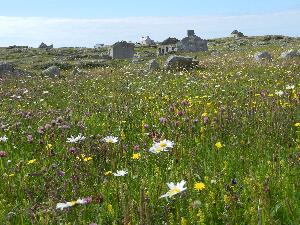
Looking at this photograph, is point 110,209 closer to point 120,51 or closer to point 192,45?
point 120,51

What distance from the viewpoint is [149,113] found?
32.3 ft

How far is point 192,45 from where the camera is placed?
57.5 m

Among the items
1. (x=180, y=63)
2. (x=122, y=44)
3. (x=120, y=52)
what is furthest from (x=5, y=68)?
(x=122, y=44)

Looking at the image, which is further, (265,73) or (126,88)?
(265,73)

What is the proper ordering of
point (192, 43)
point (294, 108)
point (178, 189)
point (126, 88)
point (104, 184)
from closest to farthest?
point (178, 189)
point (104, 184)
point (294, 108)
point (126, 88)
point (192, 43)

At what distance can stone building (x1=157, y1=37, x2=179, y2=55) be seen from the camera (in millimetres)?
61131

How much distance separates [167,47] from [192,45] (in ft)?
23.7

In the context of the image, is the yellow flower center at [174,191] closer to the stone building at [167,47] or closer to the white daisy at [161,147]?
the white daisy at [161,147]

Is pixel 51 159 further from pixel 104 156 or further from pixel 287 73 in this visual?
pixel 287 73

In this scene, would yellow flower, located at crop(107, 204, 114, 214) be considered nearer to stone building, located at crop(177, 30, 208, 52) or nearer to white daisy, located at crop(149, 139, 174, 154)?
white daisy, located at crop(149, 139, 174, 154)

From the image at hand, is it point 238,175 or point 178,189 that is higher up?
point 178,189

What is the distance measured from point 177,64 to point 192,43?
33.5 m

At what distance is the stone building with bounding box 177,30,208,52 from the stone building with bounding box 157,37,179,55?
4.26ft

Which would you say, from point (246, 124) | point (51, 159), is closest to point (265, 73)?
point (246, 124)
